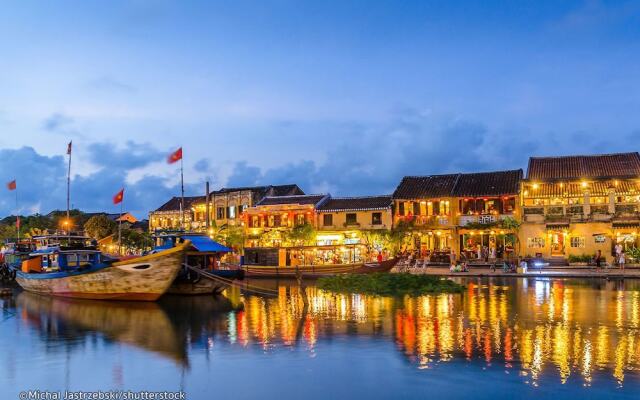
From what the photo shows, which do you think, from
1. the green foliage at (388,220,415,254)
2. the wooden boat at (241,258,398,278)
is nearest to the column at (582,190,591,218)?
the green foliage at (388,220,415,254)

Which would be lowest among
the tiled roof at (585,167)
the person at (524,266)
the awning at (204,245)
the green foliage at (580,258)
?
the person at (524,266)

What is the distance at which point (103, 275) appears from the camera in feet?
98.0

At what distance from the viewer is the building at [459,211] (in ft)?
165

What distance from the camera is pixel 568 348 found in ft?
54.3

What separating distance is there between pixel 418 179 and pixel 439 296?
27381 millimetres

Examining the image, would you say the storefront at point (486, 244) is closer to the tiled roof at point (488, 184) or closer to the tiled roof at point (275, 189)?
the tiled roof at point (488, 184)

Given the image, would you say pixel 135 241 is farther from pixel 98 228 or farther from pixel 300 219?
pixel 300 219

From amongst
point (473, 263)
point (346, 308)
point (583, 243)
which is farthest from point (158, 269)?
point (583, 243)

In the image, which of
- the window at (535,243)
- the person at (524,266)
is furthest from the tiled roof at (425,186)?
the person at (524,266)

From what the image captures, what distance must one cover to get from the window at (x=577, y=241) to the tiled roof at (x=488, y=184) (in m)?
5.71

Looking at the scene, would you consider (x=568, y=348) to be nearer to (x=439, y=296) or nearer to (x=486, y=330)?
(x=486, y=330)

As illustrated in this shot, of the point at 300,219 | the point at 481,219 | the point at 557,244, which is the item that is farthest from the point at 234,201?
the point at 557,244

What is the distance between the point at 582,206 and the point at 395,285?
20.2m

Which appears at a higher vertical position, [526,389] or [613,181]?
[613,181]
